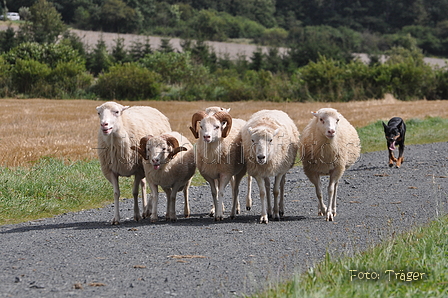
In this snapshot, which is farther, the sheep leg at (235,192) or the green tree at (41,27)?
the green tree at (41,27)

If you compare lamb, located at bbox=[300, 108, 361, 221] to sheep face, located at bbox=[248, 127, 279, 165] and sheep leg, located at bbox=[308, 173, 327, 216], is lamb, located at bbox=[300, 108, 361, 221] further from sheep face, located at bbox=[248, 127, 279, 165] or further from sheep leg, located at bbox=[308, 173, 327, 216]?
sheep face, located at bbox=[248, 127, 279, 165]

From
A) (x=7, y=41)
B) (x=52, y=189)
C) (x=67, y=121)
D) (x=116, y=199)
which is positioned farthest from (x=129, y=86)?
(x=116, y=199)

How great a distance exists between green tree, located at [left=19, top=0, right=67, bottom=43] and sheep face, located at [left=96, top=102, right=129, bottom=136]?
6121 cm

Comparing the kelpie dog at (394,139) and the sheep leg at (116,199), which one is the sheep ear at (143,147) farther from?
the kelpie dog at (394,139)

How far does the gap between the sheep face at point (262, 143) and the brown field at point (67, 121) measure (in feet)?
26.0

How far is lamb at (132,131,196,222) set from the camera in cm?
1105

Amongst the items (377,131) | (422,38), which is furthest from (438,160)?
(422,38)

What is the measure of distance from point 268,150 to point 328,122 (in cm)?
121

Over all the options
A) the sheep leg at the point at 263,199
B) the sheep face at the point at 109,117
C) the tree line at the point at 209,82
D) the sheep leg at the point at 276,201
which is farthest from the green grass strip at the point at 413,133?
the tree line at the point at 209,82

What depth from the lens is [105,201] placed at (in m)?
13.5

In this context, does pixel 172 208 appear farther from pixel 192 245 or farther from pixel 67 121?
pixel 67 121

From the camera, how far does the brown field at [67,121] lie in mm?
19188

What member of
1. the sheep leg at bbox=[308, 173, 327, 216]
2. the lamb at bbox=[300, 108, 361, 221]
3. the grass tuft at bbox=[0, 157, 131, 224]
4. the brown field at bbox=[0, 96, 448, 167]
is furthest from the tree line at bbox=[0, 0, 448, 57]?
the sheep leg at bbox=[308, 173, 327, 216]

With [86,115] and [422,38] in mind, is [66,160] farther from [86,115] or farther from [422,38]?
[422,38]
